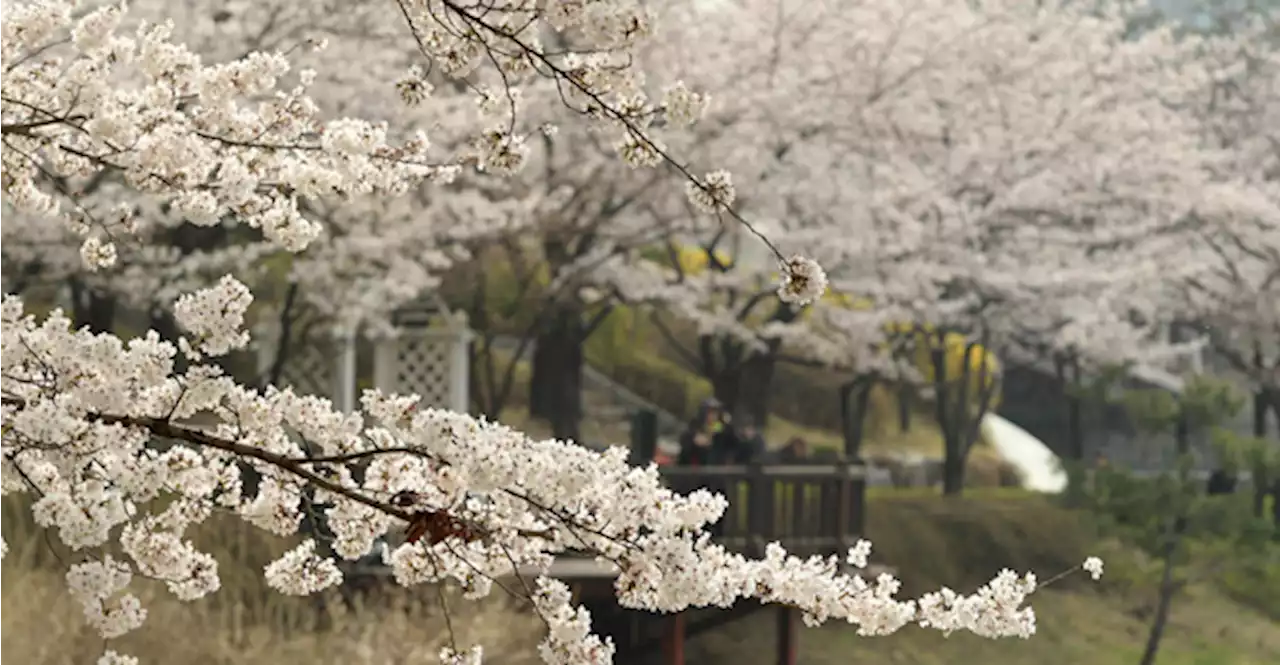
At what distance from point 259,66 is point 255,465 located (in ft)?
1.94

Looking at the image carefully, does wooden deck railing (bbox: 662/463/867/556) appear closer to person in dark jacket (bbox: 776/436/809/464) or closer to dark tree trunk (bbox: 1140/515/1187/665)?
person in dark jacket (bbox: 776/436/809/464)

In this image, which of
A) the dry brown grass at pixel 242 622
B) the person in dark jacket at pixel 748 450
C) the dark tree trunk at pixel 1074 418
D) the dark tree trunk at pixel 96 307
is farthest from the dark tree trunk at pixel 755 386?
the dry brown grass at pixel 242 622

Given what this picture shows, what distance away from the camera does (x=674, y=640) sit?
641cm

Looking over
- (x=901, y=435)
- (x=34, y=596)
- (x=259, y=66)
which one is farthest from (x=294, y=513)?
(x=901, y=435)

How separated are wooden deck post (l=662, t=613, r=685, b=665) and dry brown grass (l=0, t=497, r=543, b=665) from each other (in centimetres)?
88

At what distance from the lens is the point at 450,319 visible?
8414 millimetres

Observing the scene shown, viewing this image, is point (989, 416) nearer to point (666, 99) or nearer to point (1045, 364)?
point (1045, 364)

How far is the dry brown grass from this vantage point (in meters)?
4.73

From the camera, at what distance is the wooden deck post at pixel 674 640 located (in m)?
6.37

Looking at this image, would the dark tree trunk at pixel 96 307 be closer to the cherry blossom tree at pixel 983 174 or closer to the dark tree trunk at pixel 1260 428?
the cherry blossom tree at pixel 983 174

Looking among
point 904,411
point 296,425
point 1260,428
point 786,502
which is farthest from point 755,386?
point 296,425

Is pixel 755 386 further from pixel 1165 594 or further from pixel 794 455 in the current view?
pixel 1165 594

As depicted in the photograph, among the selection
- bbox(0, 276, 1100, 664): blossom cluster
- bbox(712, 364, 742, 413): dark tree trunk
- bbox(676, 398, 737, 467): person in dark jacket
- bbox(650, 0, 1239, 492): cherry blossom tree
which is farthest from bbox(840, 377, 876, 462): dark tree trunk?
bbox(0, 276, 1100, 664): blossom cluster

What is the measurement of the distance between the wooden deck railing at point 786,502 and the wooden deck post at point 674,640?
0.40m
